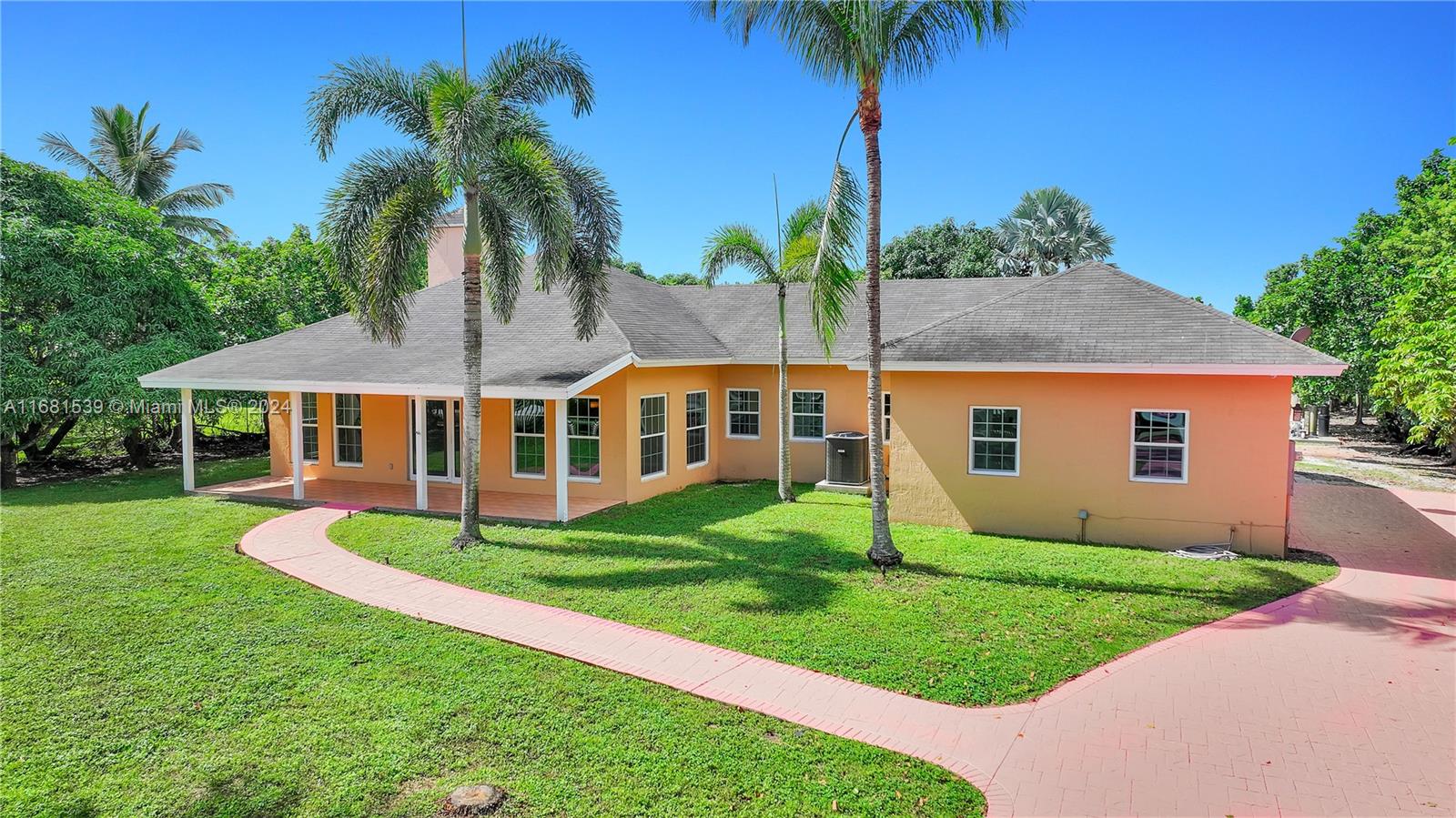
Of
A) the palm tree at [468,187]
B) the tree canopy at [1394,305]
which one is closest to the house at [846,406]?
the palm tree at [468,187]

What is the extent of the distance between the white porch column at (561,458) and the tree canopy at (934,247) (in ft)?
95.6

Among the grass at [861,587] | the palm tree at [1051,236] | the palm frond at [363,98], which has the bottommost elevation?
the grass at [861,587]

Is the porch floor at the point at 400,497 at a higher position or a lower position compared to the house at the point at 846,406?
lower

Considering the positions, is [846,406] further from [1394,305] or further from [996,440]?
[1394,305]

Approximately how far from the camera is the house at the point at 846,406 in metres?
11.5

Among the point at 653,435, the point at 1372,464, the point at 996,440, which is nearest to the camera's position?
the point at 996,440

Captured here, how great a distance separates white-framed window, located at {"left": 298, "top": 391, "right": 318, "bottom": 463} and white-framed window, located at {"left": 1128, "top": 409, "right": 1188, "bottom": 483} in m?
17.2

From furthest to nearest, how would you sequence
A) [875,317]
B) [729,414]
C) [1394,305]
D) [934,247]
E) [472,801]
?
[934,247], [1394,305], [729,414], [875,317], [472,801]

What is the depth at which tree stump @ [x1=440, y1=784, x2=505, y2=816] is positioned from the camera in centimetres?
473

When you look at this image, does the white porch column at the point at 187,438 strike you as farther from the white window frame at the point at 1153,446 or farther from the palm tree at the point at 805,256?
the white window frame at the point at 1153,446

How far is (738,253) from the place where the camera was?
15375mm

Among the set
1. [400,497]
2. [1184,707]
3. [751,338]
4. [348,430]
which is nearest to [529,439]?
[400,497]

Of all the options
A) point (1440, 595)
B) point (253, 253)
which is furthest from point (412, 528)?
point (253, 253)

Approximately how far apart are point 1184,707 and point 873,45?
8.08 meters
